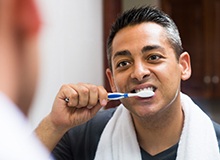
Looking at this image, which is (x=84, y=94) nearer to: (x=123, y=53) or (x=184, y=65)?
(x=123, y=53)

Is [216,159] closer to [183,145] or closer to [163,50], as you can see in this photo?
[183,145]

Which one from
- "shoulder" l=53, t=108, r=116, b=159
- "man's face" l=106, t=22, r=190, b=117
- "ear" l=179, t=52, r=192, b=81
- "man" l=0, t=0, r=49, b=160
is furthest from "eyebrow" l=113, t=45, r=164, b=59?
"man" l=0, t=0, r=49, b=160

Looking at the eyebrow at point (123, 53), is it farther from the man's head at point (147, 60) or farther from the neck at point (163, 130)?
the neck at point (163, 130)

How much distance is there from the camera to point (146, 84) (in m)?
0.82

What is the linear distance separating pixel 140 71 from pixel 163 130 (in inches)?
8.0

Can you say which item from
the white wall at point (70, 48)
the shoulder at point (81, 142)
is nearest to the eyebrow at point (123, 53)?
the white wall at point (70, 48)

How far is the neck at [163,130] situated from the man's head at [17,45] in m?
0.71

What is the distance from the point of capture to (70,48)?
84cm

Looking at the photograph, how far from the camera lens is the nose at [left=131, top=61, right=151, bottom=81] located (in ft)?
2.65

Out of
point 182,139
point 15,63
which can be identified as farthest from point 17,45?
point 182,139

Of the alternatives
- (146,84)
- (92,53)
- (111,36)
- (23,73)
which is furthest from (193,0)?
(23,73)

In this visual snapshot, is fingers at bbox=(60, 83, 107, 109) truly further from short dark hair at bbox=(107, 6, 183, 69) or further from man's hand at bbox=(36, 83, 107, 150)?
short dark hair at bbox=(107, 6, 183, 69)

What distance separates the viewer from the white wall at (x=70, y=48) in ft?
1.72

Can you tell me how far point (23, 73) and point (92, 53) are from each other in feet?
3.51
